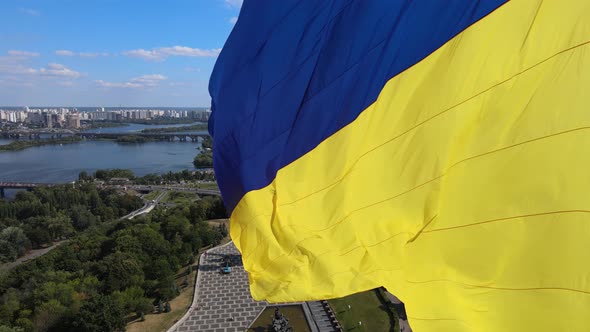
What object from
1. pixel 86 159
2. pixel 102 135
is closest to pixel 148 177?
pixel 86 159

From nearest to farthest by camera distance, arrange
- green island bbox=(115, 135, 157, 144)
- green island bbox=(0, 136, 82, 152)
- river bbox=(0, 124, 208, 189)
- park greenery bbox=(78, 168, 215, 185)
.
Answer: park greenery bbox=(78, 168, 215, 185) < river bbox=(0, 124, 208, 189) < green island bbox=(0, 136, 82, 152) < green island bbox=(115, 135, 157, 144)

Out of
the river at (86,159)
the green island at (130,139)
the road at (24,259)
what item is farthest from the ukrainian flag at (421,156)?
the green island at (130,139)

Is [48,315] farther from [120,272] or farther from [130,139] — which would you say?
[130,139]

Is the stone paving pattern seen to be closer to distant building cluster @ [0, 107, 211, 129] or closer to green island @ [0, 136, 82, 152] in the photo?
green island @ [0, 136, 82, 152]

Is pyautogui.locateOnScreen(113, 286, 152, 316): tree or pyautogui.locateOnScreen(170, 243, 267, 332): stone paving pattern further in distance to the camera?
pyautogui.locateOnScreen(113, 286, 152, 316): tree

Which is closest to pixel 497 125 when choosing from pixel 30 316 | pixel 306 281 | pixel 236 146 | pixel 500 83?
pixel 500 83

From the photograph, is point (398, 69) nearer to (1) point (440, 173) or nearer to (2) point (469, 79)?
(2) point (469, 79)

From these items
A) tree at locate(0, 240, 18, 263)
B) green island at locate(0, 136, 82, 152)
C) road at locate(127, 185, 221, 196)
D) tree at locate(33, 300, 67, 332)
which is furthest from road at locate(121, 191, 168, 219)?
green island at locate(0, 136, 82, 152)
